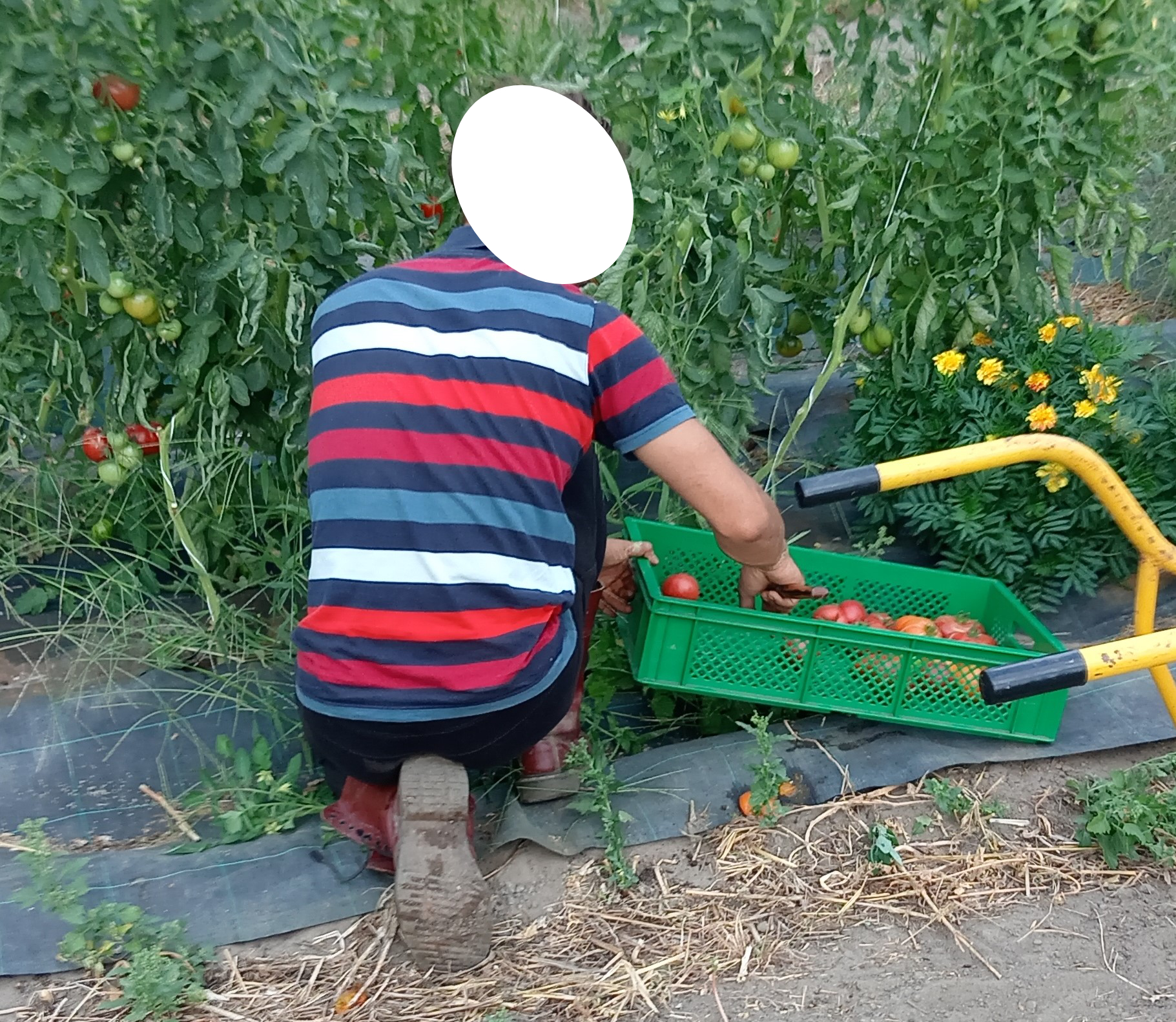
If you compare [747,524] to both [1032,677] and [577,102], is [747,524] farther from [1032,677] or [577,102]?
[577,102]

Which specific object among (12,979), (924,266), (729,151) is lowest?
(12,979)

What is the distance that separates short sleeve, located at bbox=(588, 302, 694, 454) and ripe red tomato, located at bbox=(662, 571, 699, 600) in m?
0.68

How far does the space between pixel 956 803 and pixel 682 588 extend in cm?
68

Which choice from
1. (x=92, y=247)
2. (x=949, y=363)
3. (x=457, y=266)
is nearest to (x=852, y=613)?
(x=949, y=363)

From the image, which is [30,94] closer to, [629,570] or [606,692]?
[629,570]

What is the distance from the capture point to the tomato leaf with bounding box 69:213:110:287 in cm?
189

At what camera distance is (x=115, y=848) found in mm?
2014

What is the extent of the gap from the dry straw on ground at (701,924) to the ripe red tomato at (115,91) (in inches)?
57.4

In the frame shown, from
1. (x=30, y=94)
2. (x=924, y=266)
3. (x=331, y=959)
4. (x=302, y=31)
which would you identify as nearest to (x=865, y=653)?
(x=924, y=266)

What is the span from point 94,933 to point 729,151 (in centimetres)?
188

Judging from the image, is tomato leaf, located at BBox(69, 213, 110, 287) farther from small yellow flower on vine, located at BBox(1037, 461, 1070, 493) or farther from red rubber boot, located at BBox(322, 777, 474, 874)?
small yellow flower on vine, located at BBox(1037, 461, 1070, 493)

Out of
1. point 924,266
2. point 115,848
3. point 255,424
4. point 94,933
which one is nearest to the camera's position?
point 94,933

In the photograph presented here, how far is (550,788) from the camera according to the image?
6.63ft

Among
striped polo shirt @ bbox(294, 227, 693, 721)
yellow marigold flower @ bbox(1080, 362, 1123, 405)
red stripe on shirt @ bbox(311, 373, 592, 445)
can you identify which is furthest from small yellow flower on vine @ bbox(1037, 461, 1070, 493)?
red stripe on shirt @ bbox(311, 373, 592, 445)
